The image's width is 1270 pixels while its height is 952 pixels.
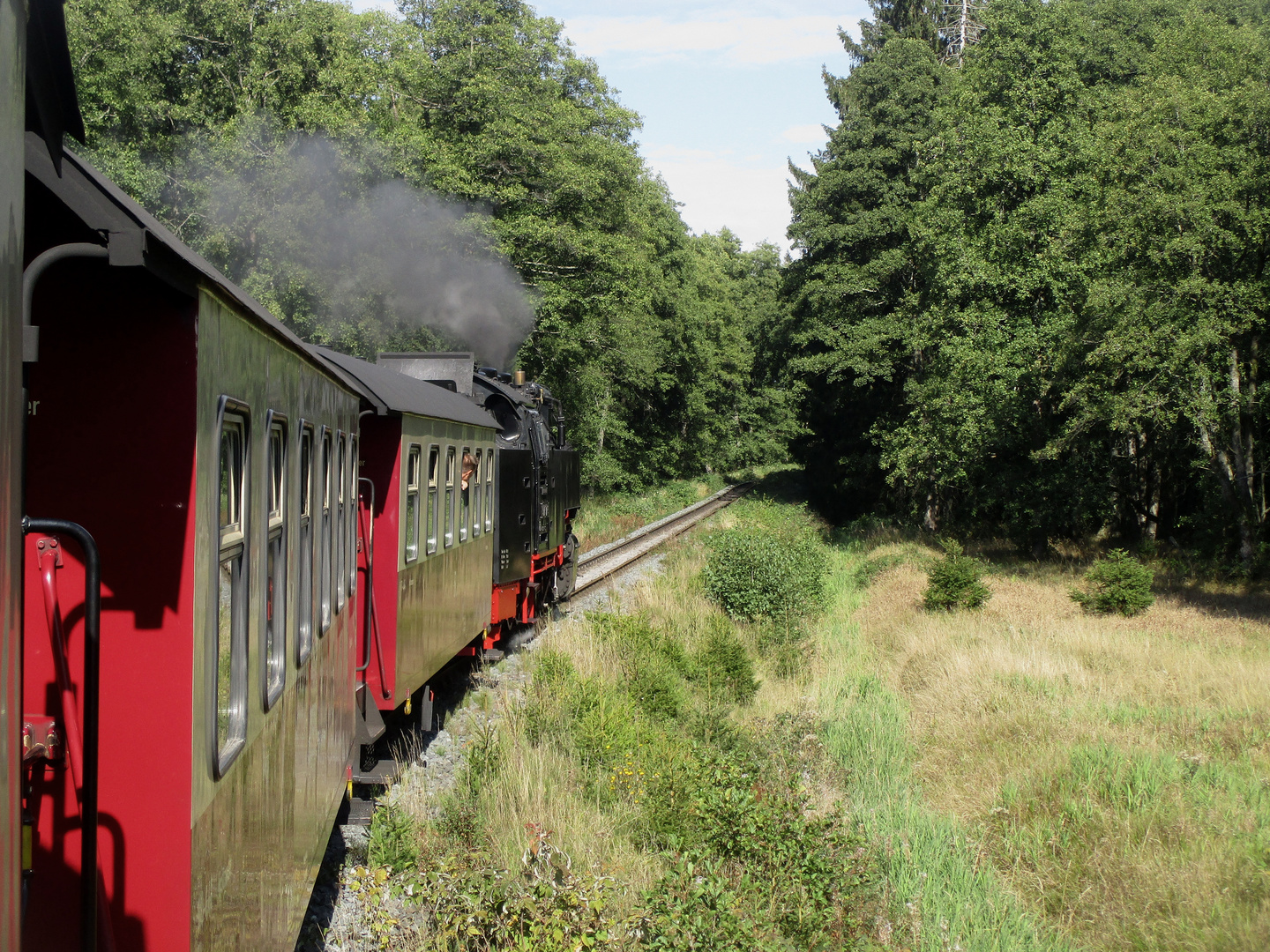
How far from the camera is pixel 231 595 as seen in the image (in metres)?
2.99

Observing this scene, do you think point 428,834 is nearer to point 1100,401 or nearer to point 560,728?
point 560,728

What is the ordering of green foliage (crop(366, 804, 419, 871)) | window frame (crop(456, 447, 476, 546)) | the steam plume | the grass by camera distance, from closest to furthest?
green foliage (crop(366, 804, 419, 871)), window frame (crop(456, 447, 476, 546)), the steam plume, the grass

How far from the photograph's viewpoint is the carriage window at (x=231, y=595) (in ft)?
9.35

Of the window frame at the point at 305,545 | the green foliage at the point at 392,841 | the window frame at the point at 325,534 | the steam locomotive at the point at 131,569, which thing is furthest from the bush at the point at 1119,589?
the steam locomotive at the point at 131,569

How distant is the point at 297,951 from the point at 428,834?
1.50 m

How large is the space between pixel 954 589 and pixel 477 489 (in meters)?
9.35

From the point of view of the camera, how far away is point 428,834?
6.69 metres

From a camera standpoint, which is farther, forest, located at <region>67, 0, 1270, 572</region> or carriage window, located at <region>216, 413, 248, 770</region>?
forest, located at <region>67, 0, 1270, 572</region>

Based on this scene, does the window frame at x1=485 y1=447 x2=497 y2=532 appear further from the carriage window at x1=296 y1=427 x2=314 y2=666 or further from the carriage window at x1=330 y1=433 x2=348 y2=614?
the carriage window at x1=296 y1=427 x2=314 y2=666

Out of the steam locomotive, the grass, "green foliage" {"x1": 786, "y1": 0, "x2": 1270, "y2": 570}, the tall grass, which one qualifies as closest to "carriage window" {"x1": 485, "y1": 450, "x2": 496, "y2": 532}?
the tall grass

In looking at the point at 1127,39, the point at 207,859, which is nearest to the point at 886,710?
the point at 207,859

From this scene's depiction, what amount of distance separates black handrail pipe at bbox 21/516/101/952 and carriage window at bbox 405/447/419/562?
5.44 m

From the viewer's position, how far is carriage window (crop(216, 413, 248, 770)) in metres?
2.85

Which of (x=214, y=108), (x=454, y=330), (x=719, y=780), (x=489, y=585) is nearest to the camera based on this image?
(x=719, y=780)
